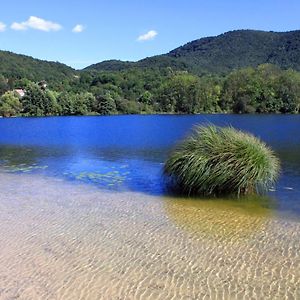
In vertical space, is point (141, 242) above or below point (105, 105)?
above

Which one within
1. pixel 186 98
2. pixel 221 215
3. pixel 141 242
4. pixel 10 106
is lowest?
pixel 10 106

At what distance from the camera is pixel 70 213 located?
13.5 m

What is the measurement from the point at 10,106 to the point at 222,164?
414 ft

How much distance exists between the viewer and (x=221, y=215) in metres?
13.1

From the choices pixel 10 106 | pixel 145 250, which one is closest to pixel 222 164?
pixel 145 250

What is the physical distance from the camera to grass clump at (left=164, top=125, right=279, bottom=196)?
1556cm

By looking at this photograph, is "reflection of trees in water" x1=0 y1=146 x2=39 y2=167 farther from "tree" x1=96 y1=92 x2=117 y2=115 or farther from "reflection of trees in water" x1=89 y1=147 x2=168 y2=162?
"tree" x1=96 y1=92 x2=117 y2=115

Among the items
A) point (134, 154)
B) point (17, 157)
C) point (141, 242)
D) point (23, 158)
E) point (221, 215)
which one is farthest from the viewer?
point (134, 154)

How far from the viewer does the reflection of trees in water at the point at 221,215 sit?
1138 cm

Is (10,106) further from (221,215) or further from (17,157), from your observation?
(221,215)

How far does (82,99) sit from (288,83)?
63440 millimetres

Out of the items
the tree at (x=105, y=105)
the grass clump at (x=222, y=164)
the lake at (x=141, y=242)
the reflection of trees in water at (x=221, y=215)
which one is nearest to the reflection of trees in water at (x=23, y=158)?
the lake at (x=141, y=242)

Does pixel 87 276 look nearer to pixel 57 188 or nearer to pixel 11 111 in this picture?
pixel 57 188

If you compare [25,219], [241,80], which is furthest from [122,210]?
[241,80]
